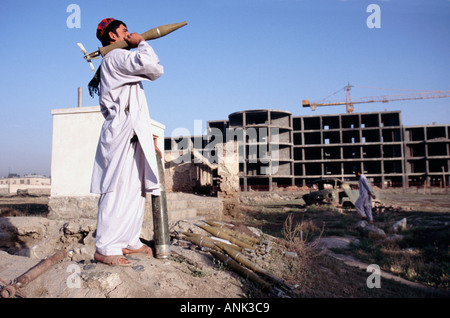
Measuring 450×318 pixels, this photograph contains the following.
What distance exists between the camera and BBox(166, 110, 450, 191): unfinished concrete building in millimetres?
32438

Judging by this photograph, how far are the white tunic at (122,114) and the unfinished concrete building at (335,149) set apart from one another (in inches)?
1117

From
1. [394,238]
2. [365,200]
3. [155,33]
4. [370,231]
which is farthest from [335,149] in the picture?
[155,33]

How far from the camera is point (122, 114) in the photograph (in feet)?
8.98

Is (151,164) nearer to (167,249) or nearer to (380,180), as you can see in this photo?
(167,249)

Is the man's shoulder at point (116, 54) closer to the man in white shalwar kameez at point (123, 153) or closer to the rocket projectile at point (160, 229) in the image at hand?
the man in white shalwar kameez at point (123, 153)

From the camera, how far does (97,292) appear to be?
7.09 feet

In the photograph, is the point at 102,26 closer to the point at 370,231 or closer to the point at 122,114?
the point at 122,114

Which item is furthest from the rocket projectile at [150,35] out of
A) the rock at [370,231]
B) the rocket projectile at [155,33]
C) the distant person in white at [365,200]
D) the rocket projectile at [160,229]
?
the distant person in white at [365,200]

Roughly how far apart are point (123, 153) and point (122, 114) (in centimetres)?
34

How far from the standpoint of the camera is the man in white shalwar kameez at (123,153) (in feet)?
8.54

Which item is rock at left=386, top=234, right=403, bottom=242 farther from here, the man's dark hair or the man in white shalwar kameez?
the man's dark hair

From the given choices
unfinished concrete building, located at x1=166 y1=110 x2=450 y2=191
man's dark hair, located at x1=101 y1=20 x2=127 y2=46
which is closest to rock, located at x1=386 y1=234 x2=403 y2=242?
man's dark hair, located at x1=101 y1=20 x2=127 y2=46
